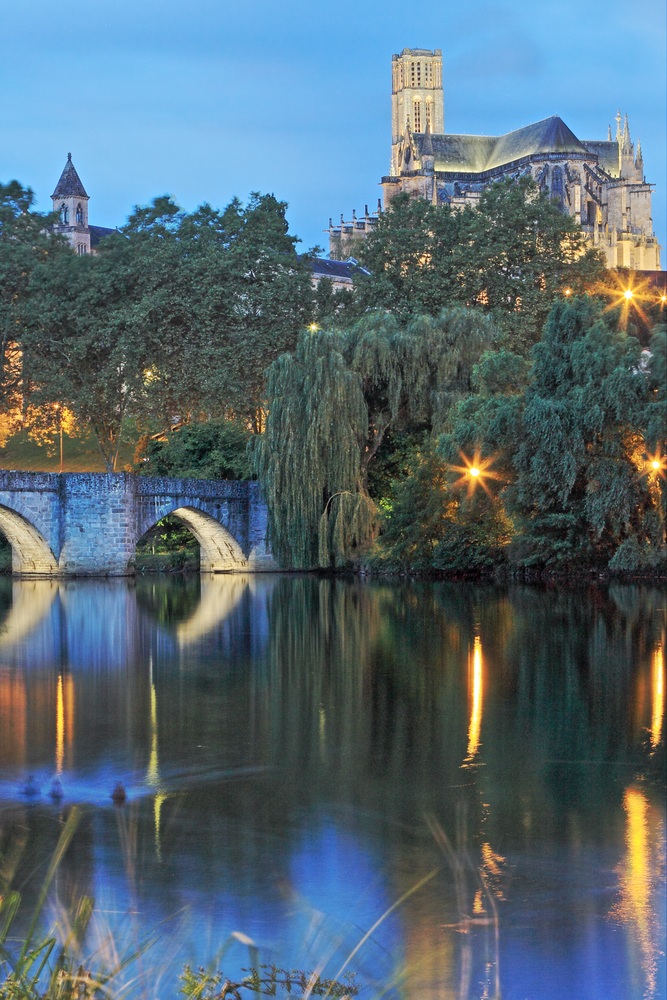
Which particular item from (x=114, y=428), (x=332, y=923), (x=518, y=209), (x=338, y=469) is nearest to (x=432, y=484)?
(x=338, y=469)

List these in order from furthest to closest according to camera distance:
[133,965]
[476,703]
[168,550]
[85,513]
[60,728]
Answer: [168,550] < [85,513] < [476,703] < [60,728] < [133,965]

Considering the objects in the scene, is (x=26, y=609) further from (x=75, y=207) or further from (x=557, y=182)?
(x=557, y=182)

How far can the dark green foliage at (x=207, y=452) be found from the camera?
147ft

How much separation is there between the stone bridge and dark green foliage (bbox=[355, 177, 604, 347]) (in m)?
10.4

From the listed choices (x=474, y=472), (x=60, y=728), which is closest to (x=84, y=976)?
(x=60, y=728)

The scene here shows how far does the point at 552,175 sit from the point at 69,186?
121 ft

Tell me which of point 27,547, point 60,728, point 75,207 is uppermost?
point 75,207

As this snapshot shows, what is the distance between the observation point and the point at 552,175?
350 ft

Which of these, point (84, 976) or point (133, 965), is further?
point (133, 965)

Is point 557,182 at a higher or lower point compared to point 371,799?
higher

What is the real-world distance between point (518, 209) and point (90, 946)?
4338 centimetres

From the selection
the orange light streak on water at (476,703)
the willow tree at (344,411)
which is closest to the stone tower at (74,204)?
the willow tree at (344,411)

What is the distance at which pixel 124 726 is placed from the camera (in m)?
13.1

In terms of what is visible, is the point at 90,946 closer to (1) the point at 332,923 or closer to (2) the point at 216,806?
(1) the point at 332,923
